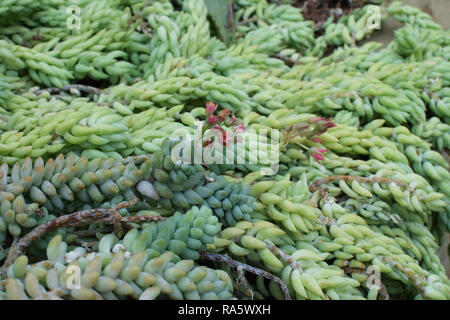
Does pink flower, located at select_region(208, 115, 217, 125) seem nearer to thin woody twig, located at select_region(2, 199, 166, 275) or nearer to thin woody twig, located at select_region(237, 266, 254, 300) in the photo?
thin woody twig, located at select_region(2, 199, 166, 275)

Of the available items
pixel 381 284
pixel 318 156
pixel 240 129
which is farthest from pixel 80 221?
pixel 381 284

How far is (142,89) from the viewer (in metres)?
1.88

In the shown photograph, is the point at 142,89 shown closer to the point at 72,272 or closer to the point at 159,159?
the point at 159,159

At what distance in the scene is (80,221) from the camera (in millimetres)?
1366

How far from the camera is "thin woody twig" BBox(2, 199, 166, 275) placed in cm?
130

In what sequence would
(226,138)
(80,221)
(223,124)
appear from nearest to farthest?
(80,221) < (226,138) < (223,124)

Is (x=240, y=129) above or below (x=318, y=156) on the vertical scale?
above

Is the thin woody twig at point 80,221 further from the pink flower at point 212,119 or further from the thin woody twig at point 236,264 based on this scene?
the pink flower at point 212,119

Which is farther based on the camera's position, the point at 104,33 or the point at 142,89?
the point at 104,33

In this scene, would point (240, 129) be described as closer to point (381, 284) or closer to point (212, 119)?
point (212, 119)

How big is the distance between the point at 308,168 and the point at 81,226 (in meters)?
0.80

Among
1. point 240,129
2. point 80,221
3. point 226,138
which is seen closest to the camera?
point 80,221

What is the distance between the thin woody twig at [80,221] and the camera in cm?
130
